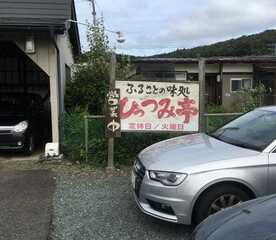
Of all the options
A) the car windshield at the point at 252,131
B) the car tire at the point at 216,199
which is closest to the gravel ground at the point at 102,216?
the car tire at the point at 216,199

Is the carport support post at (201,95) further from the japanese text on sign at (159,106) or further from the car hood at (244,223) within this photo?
the car hood at (244,223)

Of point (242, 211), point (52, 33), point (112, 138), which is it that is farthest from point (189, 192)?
point (52, 33)

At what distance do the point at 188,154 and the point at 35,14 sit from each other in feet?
18.9

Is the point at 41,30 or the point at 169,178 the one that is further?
the point at 41,30

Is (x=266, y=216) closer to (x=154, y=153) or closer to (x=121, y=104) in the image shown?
(x=154, y=153)

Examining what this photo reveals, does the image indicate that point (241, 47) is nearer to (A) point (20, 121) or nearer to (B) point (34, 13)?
(A) point (20, 121)

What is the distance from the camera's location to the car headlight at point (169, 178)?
→ 534 cm

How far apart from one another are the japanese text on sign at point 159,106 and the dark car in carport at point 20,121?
270cm

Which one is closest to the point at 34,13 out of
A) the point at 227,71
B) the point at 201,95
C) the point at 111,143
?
the point at 111,143

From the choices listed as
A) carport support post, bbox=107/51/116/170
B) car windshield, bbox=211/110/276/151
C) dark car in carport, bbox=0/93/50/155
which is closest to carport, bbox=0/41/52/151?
dark car in carport, bbox=0/93/50/155

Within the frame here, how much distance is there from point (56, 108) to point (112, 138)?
2.15 meters

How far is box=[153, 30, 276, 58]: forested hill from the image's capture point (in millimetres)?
54991

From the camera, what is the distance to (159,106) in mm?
9195

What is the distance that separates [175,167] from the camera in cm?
545
